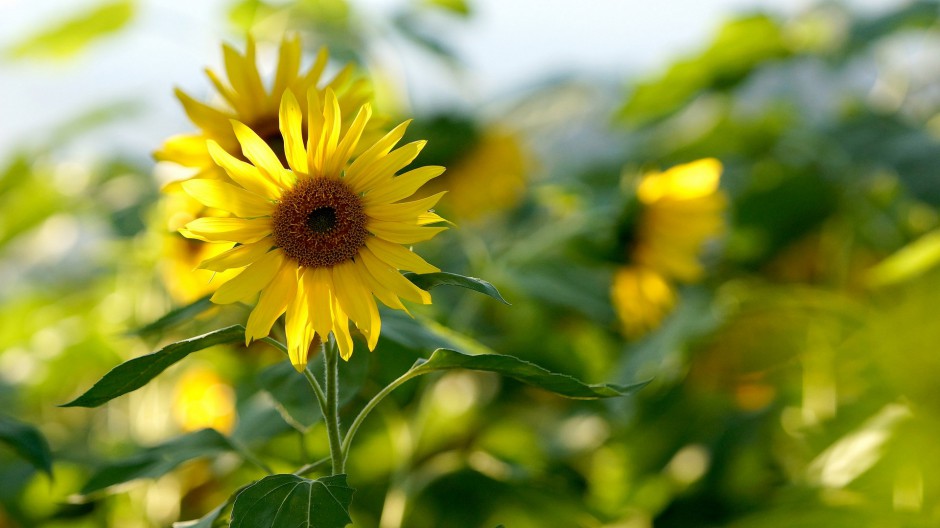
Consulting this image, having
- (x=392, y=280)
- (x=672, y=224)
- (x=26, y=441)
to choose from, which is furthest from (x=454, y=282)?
(x=672, y=224)

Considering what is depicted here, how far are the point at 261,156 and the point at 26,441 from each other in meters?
0.22

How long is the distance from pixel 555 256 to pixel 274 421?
0.42 m

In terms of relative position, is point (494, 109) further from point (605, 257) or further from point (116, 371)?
point (116, 371)

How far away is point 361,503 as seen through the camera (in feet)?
2.47

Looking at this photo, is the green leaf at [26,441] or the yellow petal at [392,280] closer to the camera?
the yellow petal at [392,280]

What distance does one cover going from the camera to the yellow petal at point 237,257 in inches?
13.5

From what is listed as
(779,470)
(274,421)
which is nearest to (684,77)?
(779,470)

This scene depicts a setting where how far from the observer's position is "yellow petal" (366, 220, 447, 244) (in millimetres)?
346

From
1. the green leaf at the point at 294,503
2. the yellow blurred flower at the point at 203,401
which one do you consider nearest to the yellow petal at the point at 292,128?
the green leaf at the point at 294,503

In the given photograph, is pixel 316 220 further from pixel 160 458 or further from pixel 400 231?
pixel 160 458

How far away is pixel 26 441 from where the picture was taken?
47 centimetres

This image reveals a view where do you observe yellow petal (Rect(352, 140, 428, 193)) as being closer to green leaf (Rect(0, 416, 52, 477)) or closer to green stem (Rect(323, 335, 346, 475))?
green stem (Rect(323, 335, 346, 475))

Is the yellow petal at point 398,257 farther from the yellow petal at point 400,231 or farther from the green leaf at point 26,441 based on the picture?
the green leaf at point 26,441

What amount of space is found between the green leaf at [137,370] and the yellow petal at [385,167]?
0.07m
